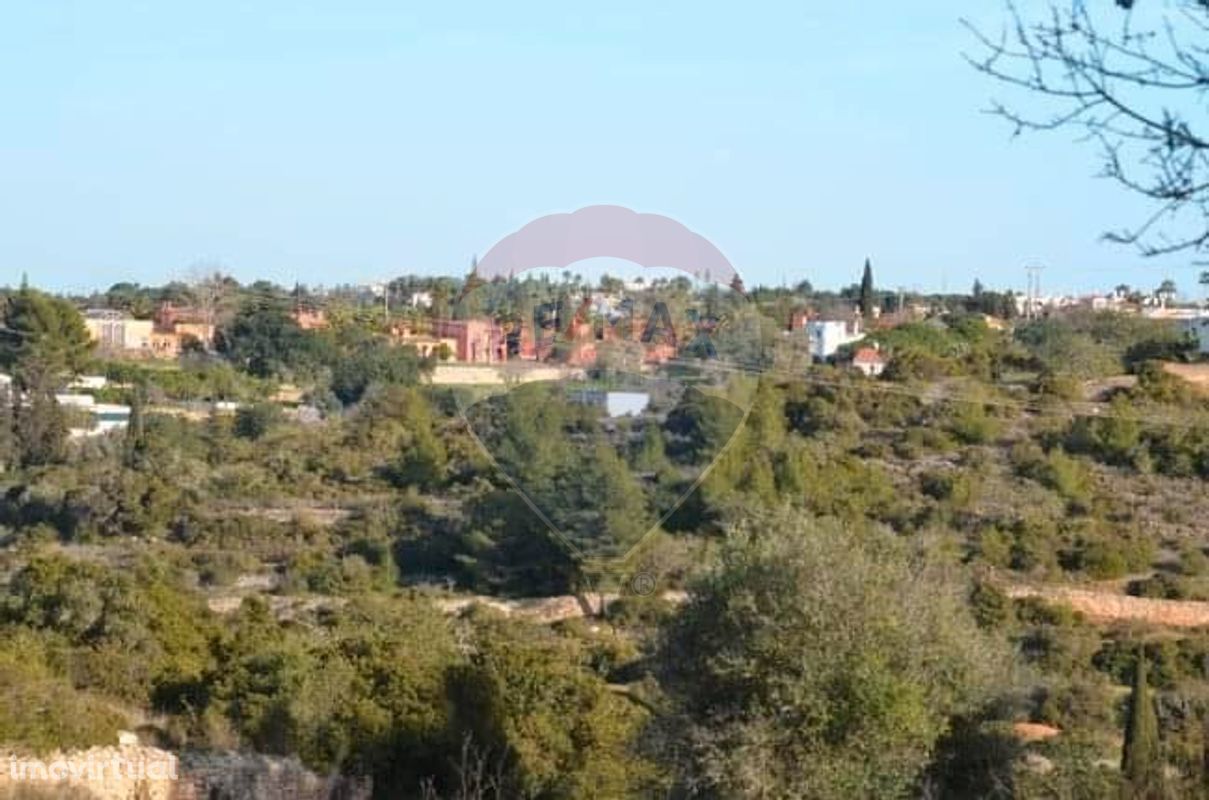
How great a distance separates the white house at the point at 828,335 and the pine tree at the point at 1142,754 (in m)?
21.9

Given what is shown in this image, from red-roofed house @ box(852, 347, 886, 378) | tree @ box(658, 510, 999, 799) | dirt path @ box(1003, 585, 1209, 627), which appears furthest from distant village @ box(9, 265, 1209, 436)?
dirt path @ box(1003, 585, 1209, 627)

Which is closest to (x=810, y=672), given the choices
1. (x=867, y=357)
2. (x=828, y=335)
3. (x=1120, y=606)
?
(x=1120, y=606)

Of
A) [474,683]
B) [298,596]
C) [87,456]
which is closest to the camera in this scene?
[474,683]

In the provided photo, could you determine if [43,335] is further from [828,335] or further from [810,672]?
[810,672]

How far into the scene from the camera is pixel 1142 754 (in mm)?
8625

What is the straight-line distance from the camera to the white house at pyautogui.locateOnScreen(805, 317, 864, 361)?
36.0m

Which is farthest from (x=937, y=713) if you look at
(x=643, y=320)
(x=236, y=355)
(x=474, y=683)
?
(x=236, y=355)

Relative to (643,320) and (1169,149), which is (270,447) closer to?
(643,320)

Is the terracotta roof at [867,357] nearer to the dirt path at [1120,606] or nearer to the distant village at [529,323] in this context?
the distant village at [529,323]

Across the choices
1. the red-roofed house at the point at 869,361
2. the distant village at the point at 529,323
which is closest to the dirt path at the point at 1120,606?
the distant village at the point at 529,323

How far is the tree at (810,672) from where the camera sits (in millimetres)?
9148

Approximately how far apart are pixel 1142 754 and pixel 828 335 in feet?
97.2

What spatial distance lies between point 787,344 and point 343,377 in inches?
402

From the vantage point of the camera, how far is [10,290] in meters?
40.8
